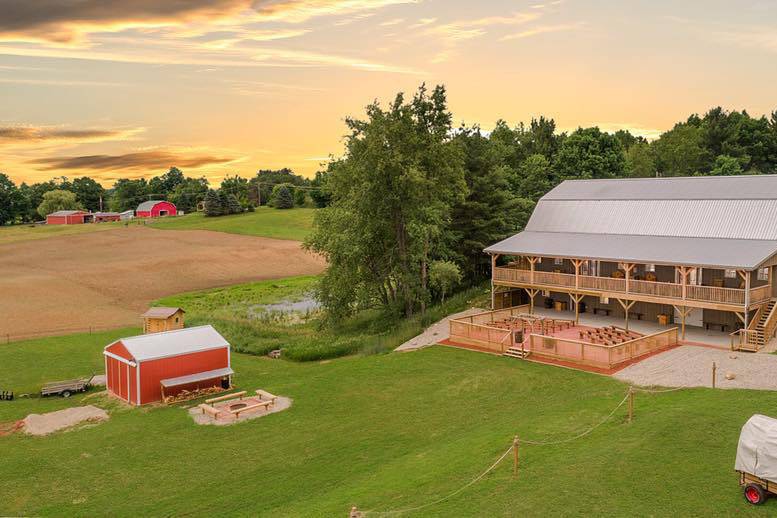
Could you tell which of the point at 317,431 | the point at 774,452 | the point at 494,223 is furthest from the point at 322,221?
the point at 774,452

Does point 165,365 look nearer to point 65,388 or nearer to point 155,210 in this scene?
point 65,388

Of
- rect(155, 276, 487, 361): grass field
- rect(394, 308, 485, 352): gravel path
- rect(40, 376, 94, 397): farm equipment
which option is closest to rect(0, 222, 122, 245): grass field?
rect(155, 276, 487, 361): grass field

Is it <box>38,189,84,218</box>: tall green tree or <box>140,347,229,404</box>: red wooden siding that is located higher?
<box>38,189,84,218</box>: tall green tree

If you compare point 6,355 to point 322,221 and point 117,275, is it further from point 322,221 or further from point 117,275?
point 117,275

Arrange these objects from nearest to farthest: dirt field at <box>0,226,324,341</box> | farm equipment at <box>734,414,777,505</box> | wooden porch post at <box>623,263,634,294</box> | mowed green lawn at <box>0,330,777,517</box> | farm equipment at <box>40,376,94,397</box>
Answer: farm equipment at <box>734,414,777,505</box>
mowed green lawn at <box>0,330,777,517</box>
farm equipment at <box>40,376,94,397</box>
wooden porch post at <box>623,263,634,294</box>
dirt field at <box>0,226,324,341</box>

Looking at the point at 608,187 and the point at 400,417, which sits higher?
the point at 608,187

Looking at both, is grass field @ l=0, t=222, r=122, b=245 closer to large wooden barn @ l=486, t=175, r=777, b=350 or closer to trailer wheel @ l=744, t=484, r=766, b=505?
large wooden barn @ l=486, t=175, r=777, b=350

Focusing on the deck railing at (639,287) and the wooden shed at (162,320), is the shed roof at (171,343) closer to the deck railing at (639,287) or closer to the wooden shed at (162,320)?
the wooden shed at (162,320)
